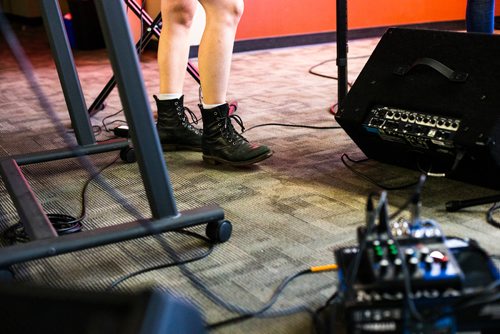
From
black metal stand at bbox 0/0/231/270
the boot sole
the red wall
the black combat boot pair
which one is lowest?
the red wall

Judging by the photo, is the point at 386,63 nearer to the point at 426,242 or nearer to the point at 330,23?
the point at 426,242

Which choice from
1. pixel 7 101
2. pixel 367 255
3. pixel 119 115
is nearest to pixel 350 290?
pixel 367 255

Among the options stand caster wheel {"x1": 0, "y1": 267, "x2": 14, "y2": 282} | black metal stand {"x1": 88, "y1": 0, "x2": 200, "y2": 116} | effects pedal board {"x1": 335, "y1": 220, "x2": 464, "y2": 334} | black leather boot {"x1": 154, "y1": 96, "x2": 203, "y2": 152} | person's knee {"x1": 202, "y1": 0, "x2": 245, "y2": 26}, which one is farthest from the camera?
black metal stand {"x1": 88, "y1": 0, "x2": 200, "y2": 116}

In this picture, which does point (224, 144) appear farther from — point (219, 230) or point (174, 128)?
point (219, 230)

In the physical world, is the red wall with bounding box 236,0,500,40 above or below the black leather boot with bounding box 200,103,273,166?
below

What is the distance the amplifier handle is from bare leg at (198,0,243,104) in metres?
0.45

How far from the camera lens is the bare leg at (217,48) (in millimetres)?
1776

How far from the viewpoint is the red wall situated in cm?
465

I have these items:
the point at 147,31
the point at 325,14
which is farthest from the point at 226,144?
the point at 325,14

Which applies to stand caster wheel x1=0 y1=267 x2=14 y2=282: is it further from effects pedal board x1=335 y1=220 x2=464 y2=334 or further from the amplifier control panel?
the amplifier control panel

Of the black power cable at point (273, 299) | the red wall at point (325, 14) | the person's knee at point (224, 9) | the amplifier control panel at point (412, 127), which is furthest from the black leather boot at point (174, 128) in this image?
the red wall at point (325, 14)

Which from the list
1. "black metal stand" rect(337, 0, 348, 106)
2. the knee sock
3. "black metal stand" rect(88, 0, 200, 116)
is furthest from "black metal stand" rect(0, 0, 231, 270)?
"black metal stand" rect(88, 0, 200, 116)

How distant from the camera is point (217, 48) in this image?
5.92ft

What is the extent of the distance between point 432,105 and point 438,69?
0.09 meters
